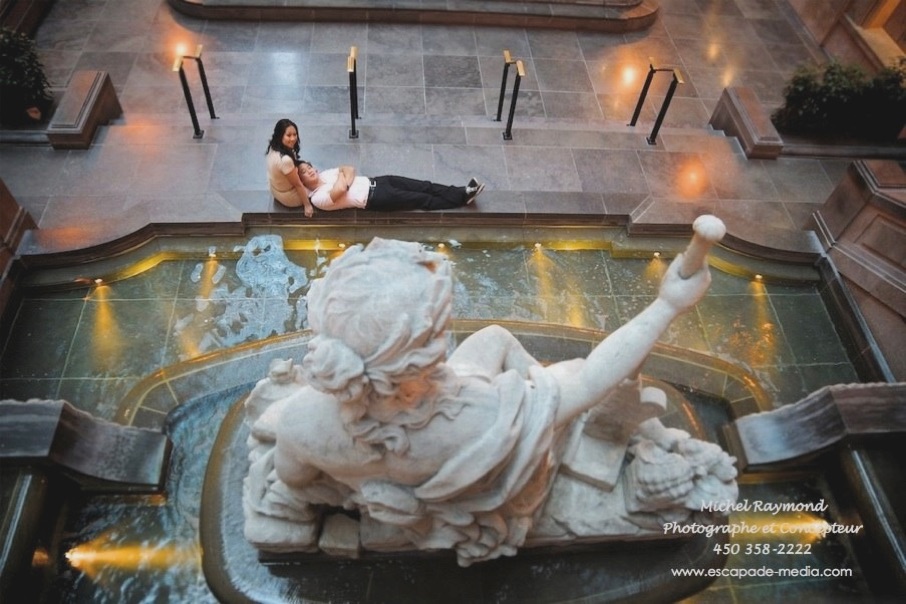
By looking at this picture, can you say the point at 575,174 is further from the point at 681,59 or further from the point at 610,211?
the point at 681,59

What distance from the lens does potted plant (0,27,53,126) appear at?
19.1 ft

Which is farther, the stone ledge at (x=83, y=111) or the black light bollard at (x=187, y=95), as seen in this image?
the stone ledge at (x=83, y=111)

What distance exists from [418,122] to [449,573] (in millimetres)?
4524

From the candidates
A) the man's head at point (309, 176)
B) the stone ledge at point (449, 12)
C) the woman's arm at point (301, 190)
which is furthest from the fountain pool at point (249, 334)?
the stone ledge at point (449, 12)

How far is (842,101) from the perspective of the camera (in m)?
6.80

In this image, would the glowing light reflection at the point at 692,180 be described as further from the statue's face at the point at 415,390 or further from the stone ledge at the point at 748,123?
the statue's face at the point at 415,390

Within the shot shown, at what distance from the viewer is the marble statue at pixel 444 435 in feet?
6.84

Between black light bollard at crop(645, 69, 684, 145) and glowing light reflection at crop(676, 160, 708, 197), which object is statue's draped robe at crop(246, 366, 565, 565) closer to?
glowing light reflection at crop(676, 160, 708, 197)

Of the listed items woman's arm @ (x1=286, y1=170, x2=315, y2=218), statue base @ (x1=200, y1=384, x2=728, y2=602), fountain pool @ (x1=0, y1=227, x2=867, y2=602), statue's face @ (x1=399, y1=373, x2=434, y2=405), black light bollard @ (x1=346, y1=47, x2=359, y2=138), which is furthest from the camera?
black light bollard @ (x1=346, y1=47, x2=359, y2=138)

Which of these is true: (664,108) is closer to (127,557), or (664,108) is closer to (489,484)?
(489,484)

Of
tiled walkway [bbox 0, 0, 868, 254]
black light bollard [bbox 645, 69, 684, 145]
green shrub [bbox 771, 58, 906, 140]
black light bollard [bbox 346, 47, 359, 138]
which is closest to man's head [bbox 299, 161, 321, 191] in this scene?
tiled walkway [bbox 0, 0, 868, 254]

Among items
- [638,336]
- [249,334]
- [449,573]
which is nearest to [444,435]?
[638,336]

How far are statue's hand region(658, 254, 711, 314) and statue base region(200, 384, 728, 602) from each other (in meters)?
1.60

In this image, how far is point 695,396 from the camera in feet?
14.5
